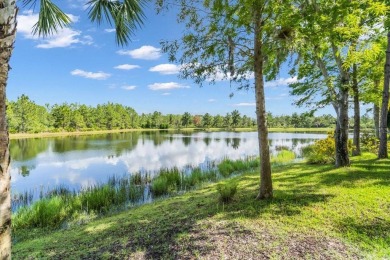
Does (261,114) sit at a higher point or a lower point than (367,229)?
higher

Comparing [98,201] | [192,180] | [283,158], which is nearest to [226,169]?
[192,180]

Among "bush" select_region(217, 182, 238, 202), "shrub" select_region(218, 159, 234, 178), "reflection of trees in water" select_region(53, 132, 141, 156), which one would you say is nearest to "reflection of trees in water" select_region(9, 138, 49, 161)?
"reflection of trees in water" select_region(53, 132, 141, 156)

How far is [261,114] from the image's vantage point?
6824 millimetres

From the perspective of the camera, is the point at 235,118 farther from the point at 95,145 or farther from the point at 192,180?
the point at 192,180

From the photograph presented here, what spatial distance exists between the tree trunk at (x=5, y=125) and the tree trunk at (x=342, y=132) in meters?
10.6

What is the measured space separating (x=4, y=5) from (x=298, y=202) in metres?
6.72

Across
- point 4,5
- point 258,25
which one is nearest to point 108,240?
point 4,5

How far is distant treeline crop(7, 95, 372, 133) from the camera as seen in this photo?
207 feet

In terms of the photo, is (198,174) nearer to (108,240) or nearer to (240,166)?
(240,166)

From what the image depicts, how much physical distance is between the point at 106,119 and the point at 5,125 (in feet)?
305

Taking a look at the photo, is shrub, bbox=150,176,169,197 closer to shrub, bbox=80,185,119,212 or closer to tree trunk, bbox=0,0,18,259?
shrub, bbox=80,185,119,212

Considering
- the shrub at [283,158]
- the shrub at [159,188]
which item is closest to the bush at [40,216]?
the shrub at [159,188]

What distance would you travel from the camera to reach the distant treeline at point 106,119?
6297 cm

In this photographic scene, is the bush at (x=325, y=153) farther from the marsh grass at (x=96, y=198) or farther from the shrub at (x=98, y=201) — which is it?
the shrub at (x=98, y=201)
